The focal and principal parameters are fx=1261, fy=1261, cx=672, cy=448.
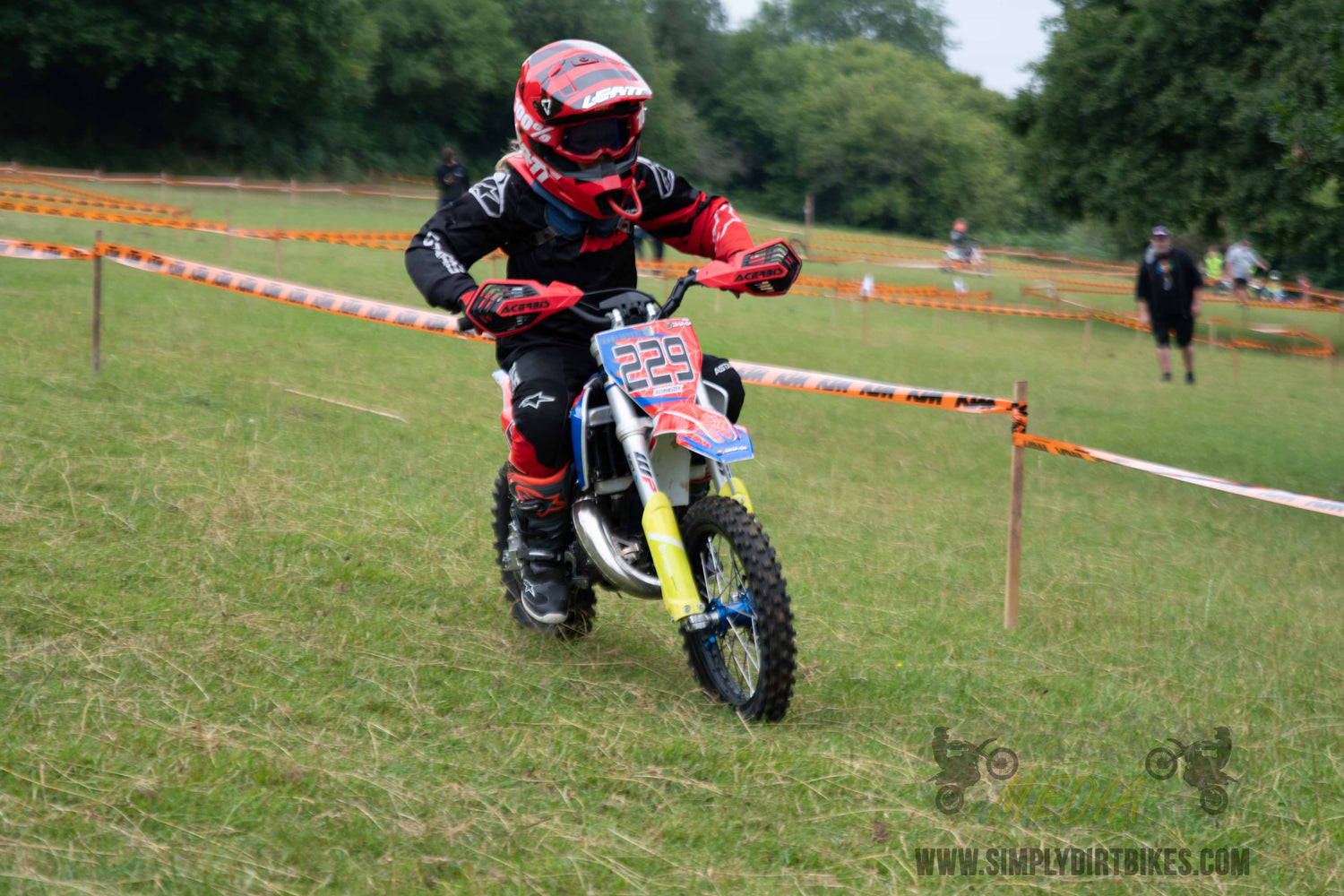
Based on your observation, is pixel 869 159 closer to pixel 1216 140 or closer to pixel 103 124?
pixel 103 124

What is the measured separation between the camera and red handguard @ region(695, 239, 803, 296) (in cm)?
450

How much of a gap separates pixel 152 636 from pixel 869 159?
237ft

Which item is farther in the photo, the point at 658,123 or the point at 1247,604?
the point at 658,123

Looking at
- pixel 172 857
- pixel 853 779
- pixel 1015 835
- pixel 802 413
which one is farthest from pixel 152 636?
pixel 802 413

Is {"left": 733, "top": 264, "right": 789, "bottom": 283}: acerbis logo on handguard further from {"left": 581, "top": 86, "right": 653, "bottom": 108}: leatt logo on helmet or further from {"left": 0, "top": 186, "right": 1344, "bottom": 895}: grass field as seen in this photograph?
{"left": 0, "top": 186, "right": 1344, "bottom": 895}: grass field

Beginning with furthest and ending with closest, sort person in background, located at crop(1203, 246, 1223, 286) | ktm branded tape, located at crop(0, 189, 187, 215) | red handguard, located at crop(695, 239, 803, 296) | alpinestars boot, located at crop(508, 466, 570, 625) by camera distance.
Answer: person in background, located at crop(1203, 246, 1223, 286) → ktm branded tape, located at crop(0, 189, 187, 215) → alpinestars boot, located at crop(508, 466, 570, 625) → red handguard, located at crop(695, 239, 803, 296)

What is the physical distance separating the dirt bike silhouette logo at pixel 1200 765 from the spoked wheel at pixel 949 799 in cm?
76

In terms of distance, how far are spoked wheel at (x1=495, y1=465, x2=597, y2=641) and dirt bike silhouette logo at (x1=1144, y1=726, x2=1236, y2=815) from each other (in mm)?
2250

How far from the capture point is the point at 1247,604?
6.84 metres

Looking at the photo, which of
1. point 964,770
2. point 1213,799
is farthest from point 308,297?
point 1213,799

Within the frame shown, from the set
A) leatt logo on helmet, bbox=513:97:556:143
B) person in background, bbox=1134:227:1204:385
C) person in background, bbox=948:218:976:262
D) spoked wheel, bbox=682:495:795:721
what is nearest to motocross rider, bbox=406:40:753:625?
leatt logo on helmet, bbox=513:97:556:143

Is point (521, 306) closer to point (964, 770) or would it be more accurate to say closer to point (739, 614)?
point (739, 614)

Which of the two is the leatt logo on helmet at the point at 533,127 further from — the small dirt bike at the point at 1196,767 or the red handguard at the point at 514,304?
the small dirt bike at the point at 1196,767

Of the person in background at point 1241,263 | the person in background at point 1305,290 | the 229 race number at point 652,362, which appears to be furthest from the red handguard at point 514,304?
the person in background at point 1241,263
